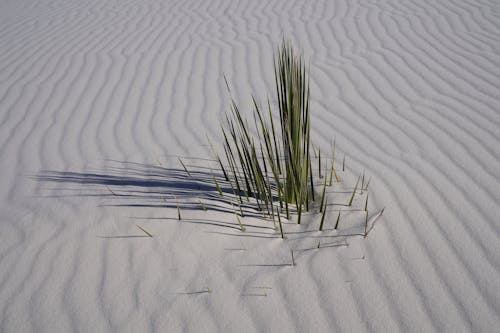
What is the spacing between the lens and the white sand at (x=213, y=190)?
1525 millimetres

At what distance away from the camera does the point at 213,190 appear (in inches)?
84.9

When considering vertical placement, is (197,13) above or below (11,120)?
above

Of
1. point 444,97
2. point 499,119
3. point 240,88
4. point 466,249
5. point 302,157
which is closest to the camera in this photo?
point 466,249

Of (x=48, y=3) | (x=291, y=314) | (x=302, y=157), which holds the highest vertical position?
(x=48, y=3)

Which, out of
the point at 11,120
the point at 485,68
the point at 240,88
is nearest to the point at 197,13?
the point at 240,88

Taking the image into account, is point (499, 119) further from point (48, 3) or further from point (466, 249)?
point (48, 3)

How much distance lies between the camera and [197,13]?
5.89m

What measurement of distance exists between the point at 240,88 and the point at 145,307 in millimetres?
2400

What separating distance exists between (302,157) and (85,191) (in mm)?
1331

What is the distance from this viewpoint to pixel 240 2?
621 centimetres

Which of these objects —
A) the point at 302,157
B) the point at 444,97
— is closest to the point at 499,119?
the point at 444,97

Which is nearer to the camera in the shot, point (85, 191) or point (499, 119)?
point (85, 191)

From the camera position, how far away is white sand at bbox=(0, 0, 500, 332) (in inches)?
60.1

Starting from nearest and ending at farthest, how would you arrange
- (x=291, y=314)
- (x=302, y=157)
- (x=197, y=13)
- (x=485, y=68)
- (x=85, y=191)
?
1. (x=291, y=314)
2. (x=302, y=157)
3. (x=85, y=191)
4. (x=485, y=68)
5. (x=197, y=13)
